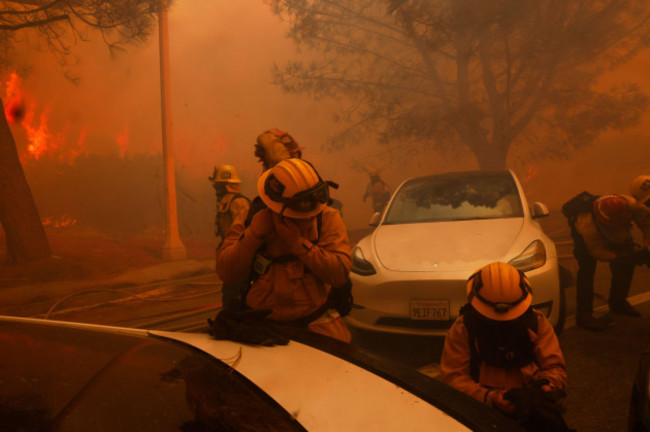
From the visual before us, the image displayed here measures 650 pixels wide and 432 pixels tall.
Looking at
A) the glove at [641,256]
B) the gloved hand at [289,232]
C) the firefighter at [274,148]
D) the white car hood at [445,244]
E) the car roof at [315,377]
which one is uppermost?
the firefighter at [274,148]

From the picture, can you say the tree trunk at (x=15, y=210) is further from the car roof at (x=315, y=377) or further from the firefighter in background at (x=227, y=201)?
the car roof at (x=315, y=377)

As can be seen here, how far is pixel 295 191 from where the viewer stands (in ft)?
6.03

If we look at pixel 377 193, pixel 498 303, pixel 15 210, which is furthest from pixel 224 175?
pixel 377 193

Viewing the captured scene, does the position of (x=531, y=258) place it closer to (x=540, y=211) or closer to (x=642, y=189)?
(x=540, y=211)

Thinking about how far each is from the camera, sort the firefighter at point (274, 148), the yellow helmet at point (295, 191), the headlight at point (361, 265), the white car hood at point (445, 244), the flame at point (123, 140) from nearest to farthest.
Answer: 1. the yellow helmet at point (295, 191)
2. the firefighter at point (274, 148)
3. the white car hood at point (445, 244)
4. the headlight at point (361, 265)
5. the flame at point (123, 140)

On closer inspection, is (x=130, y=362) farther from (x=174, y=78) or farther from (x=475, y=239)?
(x=174, y=78)

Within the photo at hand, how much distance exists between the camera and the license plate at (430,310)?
3305 mm

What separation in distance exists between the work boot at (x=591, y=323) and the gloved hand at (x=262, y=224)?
3441 mm

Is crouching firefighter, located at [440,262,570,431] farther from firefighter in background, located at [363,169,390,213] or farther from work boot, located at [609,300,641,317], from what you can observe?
firefighter in background, located at [363,169,390,213]

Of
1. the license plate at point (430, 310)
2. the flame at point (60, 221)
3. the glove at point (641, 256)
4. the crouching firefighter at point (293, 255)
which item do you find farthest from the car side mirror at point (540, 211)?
the flame at point (60, 221)

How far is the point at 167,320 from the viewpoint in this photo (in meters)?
5.22

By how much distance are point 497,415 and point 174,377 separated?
853 mm

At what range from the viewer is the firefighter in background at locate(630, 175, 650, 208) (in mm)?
4121

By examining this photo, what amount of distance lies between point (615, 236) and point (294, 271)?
336 cm
